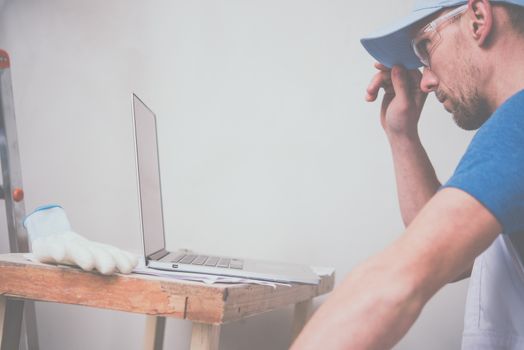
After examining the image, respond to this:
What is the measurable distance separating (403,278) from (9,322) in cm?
71

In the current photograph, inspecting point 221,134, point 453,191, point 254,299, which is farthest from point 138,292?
point 221,134

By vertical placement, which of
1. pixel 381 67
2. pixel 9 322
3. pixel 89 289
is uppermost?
pixel 381 67

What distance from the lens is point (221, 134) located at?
62.4 inches

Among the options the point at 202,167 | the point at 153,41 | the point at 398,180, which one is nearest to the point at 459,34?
the point at 398,180

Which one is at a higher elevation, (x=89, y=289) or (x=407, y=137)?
(x=407, y=137)

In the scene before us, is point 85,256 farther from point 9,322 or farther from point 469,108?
point 469,108

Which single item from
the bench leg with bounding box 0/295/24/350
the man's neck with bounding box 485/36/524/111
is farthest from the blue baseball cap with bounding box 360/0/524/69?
the bench leg with bounding box 0/295/24/350

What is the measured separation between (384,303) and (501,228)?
136mm

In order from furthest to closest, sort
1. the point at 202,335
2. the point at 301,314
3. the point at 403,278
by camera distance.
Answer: the point at 301,314 → the point at 202,335 → the point at 403,278

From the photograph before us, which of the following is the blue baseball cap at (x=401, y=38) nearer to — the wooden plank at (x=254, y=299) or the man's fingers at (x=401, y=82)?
the man's fingers at (x=401, y=82)

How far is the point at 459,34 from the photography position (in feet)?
2.66

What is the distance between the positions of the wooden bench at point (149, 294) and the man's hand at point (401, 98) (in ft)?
1.71

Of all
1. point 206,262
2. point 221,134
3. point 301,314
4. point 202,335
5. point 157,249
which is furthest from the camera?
point 221,134

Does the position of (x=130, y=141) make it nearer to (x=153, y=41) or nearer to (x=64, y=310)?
(x=153, y=41)
